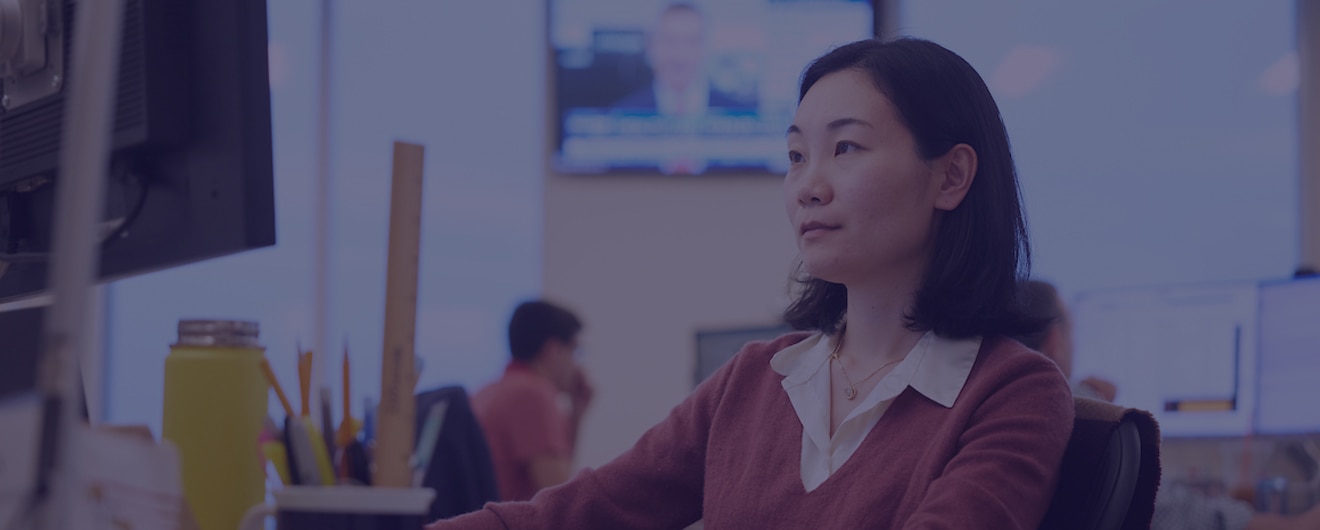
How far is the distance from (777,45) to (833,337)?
9.94 ft

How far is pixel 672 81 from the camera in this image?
161 inches

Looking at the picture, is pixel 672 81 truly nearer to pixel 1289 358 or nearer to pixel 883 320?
pixel 1289 358

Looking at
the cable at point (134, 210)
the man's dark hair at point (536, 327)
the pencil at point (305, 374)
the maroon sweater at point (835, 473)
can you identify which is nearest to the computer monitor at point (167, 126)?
the cable at point (134, 210)

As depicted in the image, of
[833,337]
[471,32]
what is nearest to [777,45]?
[471,32]

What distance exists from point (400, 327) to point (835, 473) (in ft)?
1.46

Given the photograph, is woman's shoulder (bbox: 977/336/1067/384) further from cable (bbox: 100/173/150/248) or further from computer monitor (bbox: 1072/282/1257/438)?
computer monitor (bbox: 1072/282/1257/438)

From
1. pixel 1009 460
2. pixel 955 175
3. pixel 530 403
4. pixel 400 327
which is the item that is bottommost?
pixel 530 403

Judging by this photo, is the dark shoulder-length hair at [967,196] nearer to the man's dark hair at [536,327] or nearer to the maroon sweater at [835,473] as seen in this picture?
the maroon sweater at [835,473]

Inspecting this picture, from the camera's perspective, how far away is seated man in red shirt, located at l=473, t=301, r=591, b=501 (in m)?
3.28

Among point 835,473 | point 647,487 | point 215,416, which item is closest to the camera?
point 215,416

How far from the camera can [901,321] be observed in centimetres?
109

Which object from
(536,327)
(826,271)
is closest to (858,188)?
(826,271)

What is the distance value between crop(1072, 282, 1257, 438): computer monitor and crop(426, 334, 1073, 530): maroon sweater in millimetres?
1919

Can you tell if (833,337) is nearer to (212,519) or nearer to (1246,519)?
(212,519)
